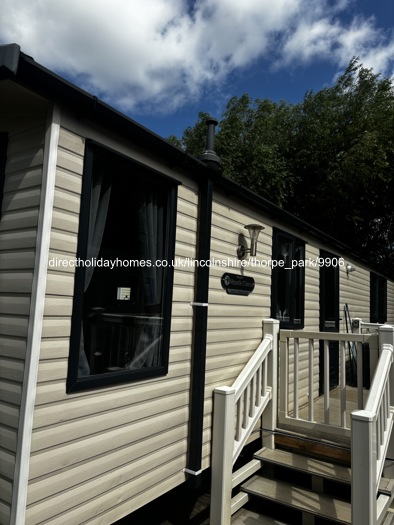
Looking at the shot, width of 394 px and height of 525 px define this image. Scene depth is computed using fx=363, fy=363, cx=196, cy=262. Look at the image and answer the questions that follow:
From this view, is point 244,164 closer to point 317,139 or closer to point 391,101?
point 317,139

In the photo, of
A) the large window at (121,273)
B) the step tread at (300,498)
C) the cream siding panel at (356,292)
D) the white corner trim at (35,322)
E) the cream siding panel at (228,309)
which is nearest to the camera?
the white corner trim at (35,322)

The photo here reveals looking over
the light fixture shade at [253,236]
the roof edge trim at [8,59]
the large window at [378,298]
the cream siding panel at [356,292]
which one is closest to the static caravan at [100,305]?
the roof edge trim at [8,59]

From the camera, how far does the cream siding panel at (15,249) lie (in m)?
1.84

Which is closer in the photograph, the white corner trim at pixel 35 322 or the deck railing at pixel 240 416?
the white corner trim at pixel 35 322

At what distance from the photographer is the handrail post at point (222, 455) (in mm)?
2877

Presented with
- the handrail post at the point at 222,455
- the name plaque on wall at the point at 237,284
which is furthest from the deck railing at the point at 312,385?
the handrail post at the point at 222,455

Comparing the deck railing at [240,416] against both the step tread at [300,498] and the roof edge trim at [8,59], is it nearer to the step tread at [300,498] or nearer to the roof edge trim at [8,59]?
the step tread at [300,498]

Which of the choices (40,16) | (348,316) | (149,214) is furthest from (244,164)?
(149,214)

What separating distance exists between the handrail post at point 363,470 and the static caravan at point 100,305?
3.75 feet

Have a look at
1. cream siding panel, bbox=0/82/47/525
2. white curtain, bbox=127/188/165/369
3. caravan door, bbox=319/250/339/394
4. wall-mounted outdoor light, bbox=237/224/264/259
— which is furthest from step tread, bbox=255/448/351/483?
cream siding panel, bbox=0/82/47/525

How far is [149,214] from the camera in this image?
8.73 feet

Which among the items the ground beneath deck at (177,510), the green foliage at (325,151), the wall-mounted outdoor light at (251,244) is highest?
the green foliage at (325,151)

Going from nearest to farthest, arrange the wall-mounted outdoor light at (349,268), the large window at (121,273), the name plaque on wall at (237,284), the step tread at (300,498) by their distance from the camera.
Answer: the large window at (121,273) < the step tread at (300,498) < the name plaque on wall at (237,284) < the wall-mounted outdoor light at (349,268)

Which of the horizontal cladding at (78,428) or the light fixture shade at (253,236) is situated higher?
the light fixture shade at (253,236)
